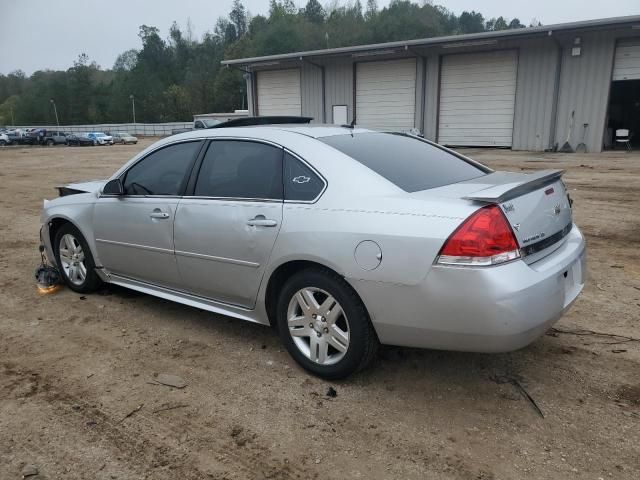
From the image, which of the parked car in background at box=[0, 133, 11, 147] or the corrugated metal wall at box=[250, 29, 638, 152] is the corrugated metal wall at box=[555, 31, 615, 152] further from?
the parked car in background at box=[0, 133, 11, 147]

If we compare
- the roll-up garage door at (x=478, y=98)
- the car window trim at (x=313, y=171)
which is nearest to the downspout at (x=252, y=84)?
the roll-up garage door at (x=478, y=98)

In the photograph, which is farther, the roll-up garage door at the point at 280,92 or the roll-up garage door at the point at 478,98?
the roll-up garage door at the point at 280,92

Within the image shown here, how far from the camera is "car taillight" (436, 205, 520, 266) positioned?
109 inches

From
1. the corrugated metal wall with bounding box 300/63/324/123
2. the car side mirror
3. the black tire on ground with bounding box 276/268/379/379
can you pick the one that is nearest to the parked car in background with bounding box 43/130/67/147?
the corrugated metal wall with bounding box 300/63/324/123

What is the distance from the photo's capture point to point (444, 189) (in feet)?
10.8

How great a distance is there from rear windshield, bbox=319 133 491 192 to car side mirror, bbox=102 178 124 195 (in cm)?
197

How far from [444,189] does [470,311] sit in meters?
0.86

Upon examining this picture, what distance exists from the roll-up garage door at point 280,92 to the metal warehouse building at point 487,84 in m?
0.06

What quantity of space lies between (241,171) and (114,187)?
1430mm

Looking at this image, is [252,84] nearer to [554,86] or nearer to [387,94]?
[387,94]

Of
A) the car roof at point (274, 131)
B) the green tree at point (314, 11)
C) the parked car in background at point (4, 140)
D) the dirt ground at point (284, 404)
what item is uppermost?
the green tree at point (314, 11)

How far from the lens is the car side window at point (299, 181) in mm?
3379

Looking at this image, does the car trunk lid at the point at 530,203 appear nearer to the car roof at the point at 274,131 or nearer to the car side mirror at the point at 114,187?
the car roof at the point at 274,131

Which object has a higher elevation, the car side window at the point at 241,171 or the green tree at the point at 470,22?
the green tree at the point at 470,22
